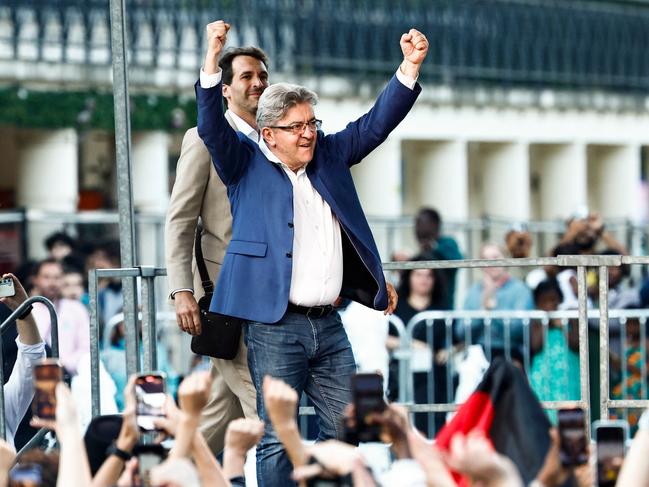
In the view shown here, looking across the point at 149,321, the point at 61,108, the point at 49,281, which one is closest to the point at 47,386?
the point at 149,321

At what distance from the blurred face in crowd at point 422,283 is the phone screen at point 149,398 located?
23.4ft

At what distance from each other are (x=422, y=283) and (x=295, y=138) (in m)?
5.79

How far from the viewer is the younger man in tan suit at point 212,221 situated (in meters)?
7.59

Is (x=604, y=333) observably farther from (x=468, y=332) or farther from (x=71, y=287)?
(x=71, y=287)

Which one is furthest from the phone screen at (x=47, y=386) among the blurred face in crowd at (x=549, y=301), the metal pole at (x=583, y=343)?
the blurred face in crowd at (x=549, y=301)

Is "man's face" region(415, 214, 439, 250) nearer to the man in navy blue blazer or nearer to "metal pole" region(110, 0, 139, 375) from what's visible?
"metal pole" region(110, 0, 139, 375)

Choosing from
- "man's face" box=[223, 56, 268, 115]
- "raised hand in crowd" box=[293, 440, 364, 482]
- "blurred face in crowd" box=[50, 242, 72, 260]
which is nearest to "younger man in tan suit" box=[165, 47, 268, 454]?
"man's face" box=[223, 56, 268, 115]

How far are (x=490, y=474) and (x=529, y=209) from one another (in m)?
32.4

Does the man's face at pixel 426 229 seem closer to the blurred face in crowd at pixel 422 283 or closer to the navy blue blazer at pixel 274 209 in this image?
the blurred face in crowd at pixel 422 283

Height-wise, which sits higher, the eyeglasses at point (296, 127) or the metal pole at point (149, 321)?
the eyeglasses at point (296, 127)

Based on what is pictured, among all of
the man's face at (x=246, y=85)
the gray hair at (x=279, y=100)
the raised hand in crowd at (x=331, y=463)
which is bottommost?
the raised hand in crowd at (x=331, y=463)

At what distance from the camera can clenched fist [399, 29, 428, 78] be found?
7195 millimetres

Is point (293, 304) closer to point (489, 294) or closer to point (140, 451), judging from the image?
point (140, 451)

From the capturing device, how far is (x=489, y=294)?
13.6 meters
